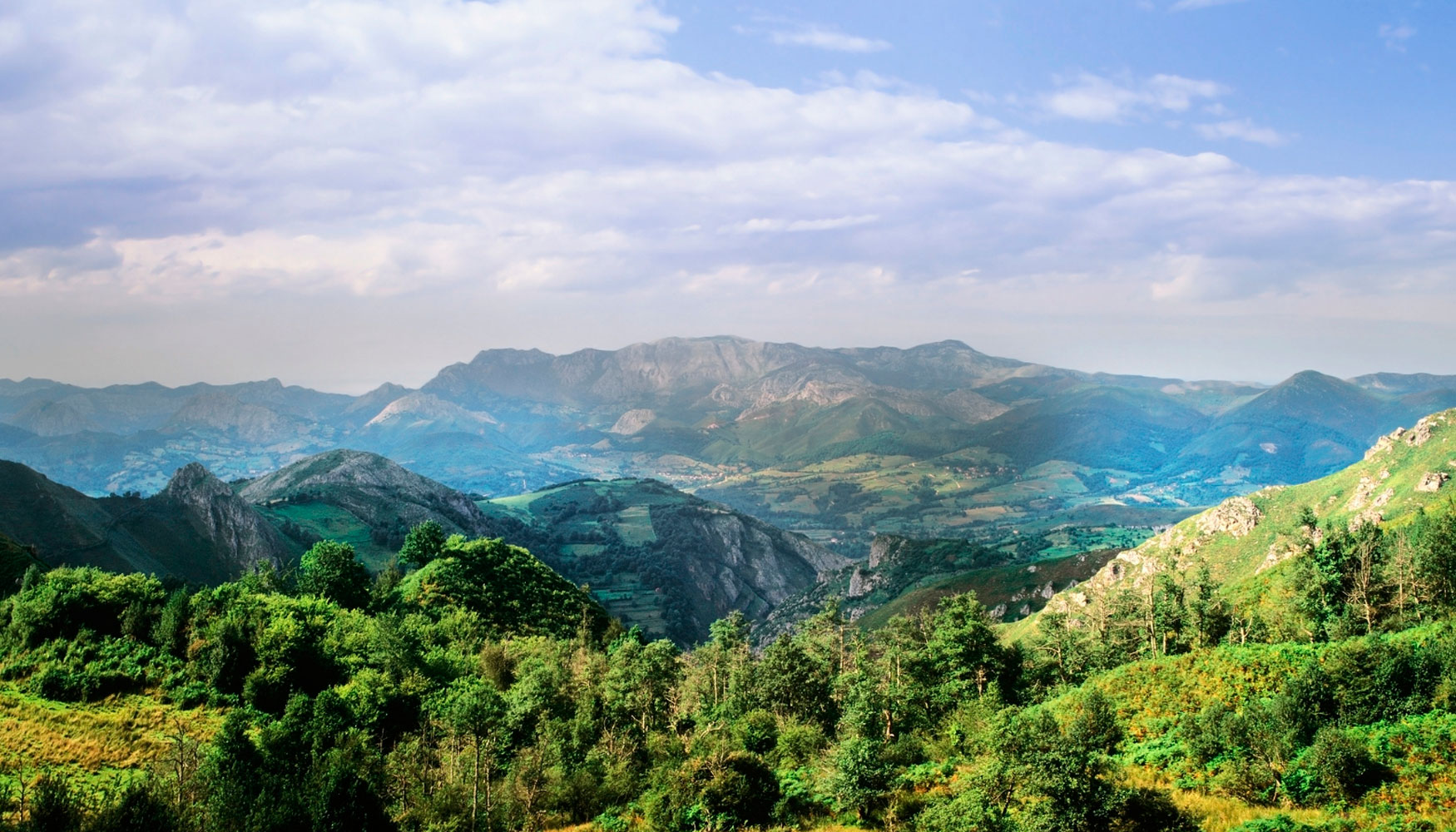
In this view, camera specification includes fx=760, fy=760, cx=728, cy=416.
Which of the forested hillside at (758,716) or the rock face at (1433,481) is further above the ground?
the rock face at (1433,481)

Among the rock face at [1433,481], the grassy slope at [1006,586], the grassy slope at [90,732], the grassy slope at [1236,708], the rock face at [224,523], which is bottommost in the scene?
the grassy slope at [1006,586]

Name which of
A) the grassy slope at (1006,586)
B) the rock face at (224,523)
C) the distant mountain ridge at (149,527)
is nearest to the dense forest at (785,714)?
the grassy slope at (1006,586)

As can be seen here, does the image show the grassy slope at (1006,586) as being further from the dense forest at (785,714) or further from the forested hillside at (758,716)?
the dense forest at (785,714)

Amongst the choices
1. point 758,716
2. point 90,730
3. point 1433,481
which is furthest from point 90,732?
point 1433,481

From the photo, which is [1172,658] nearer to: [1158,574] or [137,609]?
[1158,574]

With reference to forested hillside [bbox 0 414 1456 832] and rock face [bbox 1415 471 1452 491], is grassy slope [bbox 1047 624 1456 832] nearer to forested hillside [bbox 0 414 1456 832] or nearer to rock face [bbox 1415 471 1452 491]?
forested hillside [bbox 0 414 1456 832]

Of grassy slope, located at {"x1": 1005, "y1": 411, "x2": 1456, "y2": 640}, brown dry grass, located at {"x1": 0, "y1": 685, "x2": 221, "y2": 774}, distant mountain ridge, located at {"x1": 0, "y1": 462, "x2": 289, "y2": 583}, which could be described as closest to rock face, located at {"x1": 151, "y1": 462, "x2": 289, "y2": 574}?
distant mountain ridge, located at {"x1": 0, "y1": 462, "x2": 289, "y2": 583}

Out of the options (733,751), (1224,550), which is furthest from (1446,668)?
(1224,550)
